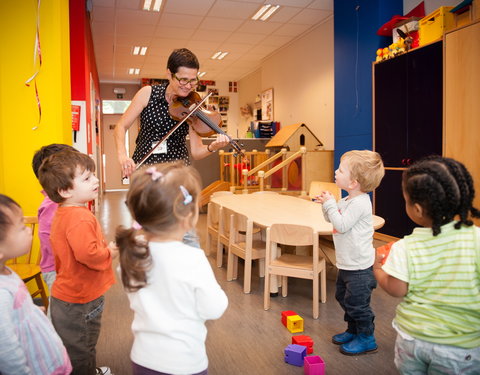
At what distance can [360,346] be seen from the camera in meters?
2.08

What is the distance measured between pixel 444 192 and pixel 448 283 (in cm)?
25

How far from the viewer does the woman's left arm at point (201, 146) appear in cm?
225

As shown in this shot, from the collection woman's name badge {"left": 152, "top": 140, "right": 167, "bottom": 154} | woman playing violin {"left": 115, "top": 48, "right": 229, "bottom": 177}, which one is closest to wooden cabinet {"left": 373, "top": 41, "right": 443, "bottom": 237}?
woman playing violin {"left": 115, "top": 48, "right": 229, "bottom": 177}

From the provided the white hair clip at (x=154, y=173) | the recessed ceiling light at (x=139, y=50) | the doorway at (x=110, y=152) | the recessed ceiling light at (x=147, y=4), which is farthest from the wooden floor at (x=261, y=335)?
the doorway at (x=110, y=152)

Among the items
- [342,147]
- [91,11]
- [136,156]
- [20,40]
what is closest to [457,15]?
[342,147]

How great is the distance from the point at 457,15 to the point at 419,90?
74 cm

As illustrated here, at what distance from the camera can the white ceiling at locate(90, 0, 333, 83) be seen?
590cm

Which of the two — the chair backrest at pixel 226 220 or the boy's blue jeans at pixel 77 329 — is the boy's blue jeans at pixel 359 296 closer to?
the boy's blue jeans at pixel 77 329

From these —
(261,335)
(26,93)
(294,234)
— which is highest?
(26,93)

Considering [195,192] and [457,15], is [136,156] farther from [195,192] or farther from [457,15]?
[457,15]

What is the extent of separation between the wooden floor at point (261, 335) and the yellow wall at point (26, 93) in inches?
36.9

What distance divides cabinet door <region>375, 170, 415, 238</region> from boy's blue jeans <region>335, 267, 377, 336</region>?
2500 mm

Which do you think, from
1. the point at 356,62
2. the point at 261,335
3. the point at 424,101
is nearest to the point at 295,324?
the point at 261,335

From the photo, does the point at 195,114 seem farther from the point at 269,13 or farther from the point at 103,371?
the point at 269,13
